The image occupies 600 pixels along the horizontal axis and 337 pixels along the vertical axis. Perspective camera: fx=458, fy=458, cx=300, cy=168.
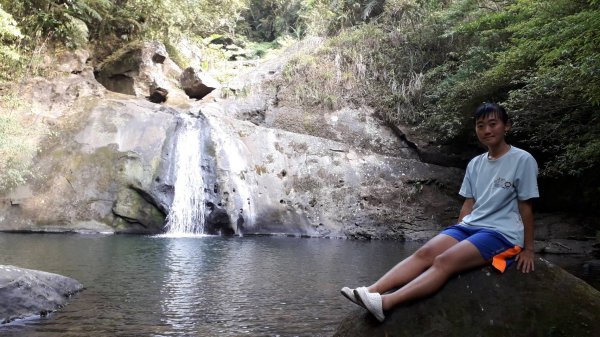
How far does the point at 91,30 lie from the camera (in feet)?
61.4

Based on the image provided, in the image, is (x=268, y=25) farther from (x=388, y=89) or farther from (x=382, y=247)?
(x=382, y=247)

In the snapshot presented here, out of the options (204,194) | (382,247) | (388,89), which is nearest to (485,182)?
(382,247)

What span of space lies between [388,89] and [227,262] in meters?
12.1

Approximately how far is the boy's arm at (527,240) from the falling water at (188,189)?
1135 centimetres

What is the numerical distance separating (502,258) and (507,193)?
0.42 metres

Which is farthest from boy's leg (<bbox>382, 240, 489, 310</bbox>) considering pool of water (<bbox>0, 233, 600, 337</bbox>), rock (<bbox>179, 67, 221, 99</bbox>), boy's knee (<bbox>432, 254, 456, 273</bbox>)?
rock (<bbox>179, 67, 221, 99</bbox>)

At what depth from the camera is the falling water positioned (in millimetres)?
13387

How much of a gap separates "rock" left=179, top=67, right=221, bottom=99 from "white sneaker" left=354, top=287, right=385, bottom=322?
17720mm

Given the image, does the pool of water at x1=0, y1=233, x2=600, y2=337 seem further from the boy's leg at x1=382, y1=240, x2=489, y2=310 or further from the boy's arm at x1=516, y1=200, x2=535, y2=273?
Result: the boy's arm at x1=516, y1=200, x2=535, y2=273

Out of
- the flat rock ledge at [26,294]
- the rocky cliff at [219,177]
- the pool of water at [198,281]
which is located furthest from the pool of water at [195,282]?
the rocky cliff at [219,177]

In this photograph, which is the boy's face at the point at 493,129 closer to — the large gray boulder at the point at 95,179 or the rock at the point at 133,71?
the large gray boulder at the point at 95,179

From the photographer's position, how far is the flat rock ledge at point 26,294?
423cm

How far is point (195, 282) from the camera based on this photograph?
6324 mm

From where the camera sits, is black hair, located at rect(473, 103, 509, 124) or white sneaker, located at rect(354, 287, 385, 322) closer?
white sneaker, located at rect(354, 287, 385, 322)
